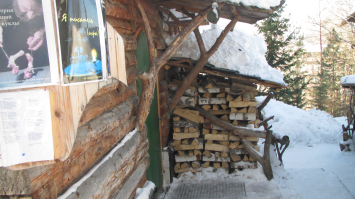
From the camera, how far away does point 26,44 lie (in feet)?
4.03

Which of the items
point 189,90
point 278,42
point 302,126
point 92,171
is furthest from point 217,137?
point 278,42

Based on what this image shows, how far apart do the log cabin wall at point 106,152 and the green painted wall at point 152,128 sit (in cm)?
40

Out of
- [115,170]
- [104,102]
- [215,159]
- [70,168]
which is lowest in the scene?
[215,159]

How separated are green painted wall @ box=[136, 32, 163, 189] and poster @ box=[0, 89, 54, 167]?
7.38 ft

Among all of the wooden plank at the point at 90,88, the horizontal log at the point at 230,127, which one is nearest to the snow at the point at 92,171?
the wooden plank at the point at 90,88

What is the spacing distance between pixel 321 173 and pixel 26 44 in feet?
23.8

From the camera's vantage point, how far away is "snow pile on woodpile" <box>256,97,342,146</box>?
10859 mm

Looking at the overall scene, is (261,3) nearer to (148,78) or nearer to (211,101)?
(148,78)

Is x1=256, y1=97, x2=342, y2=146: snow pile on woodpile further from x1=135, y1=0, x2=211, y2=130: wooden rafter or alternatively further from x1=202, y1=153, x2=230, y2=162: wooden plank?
x1=135, y1=0, x2=211, y2=130: wooden rafter

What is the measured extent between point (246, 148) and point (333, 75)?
65.5ft

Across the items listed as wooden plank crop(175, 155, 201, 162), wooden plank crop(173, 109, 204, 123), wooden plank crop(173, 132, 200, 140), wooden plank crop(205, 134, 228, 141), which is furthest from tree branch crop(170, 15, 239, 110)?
wooden plank crop(175, 155, 201, 162)

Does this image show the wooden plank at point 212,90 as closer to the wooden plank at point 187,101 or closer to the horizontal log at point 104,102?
the wooden plank at point 187,101

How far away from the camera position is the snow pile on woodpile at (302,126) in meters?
10.9

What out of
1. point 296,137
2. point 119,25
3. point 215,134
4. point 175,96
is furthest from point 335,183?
point 119,25
